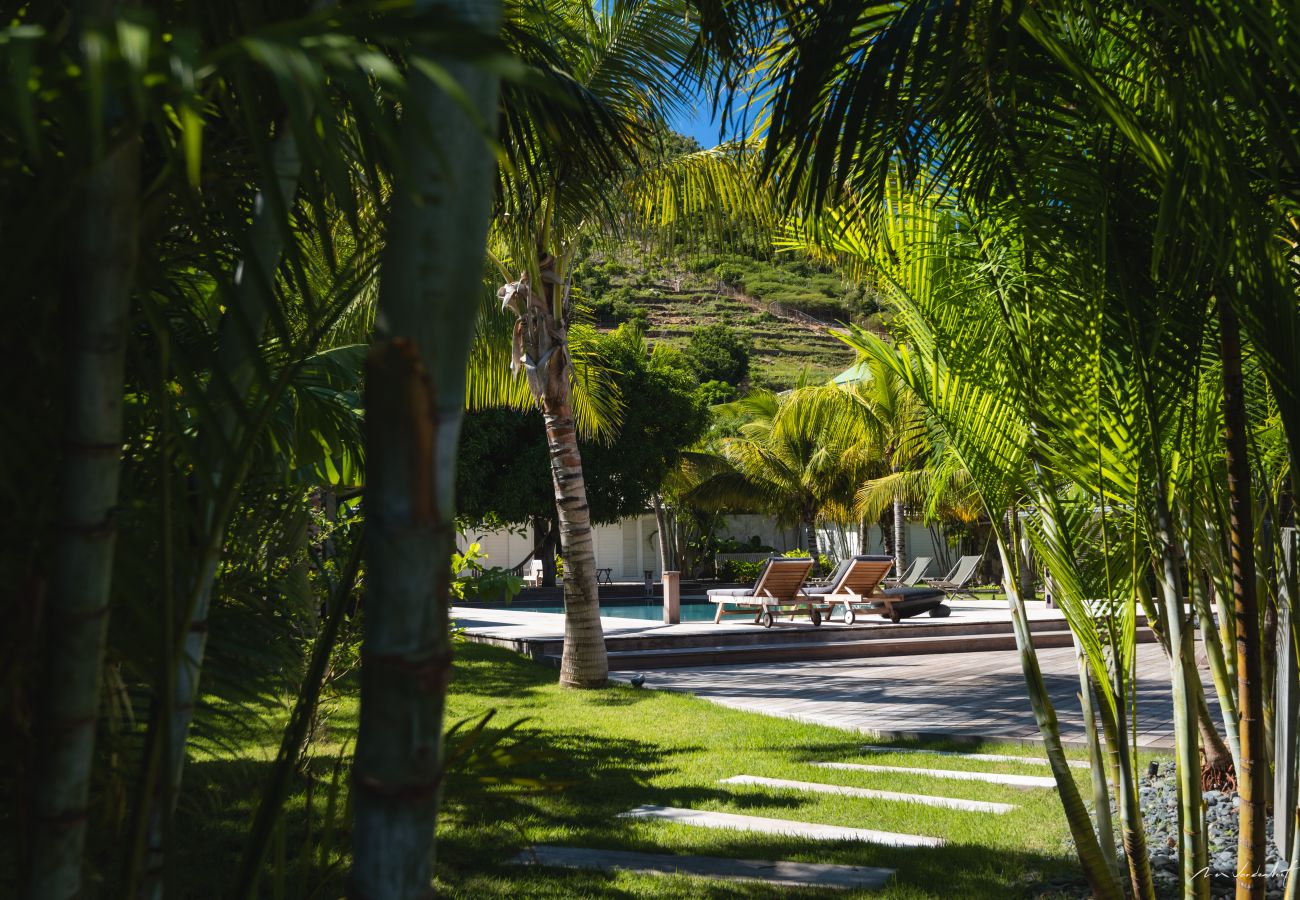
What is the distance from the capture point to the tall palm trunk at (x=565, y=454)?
10.9 meters

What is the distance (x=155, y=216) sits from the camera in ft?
4.45

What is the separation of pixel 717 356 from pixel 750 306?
33898mm

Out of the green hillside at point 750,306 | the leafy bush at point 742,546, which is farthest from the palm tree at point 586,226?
the green hillside at point 750,306

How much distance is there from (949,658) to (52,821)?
46.4 ft

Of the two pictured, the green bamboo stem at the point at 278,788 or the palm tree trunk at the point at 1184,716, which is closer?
the green bamboo stem at the point at 278,788

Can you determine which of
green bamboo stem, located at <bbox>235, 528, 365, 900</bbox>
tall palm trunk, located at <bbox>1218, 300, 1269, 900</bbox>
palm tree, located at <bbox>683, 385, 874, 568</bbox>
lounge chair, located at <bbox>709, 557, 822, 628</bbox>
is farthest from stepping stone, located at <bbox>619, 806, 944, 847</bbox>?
palm tree, located at <bbox>683, 385, 874, 568</bbox>

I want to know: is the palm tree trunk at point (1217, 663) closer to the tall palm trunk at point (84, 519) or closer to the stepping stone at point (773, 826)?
the stepping stone at point (773, 826)

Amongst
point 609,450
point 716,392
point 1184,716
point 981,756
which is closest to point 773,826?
point 981,756

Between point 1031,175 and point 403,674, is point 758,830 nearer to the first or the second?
point 1031,175

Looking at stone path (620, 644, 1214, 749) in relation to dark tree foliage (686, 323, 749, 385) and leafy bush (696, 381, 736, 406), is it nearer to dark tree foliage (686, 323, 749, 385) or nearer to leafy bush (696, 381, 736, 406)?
leafy bush (696, 381, 736, 406)

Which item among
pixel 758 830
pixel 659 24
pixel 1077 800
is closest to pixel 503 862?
pixel 758 830

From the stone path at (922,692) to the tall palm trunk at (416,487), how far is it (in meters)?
7.10

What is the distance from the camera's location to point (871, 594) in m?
18.4

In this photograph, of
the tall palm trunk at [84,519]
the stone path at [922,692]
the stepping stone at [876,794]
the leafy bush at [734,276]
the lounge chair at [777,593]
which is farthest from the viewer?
the leafy bush at [734,276]
